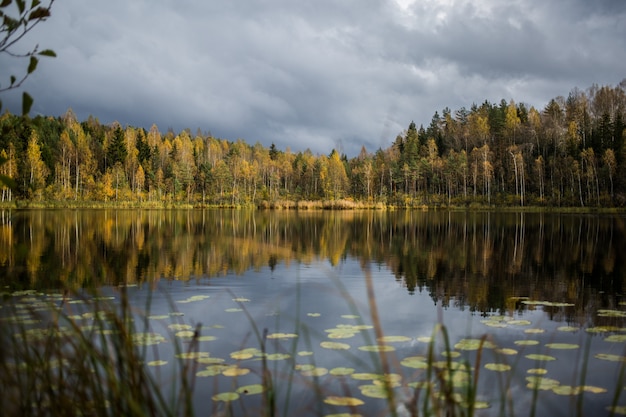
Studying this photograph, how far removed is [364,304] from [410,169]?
8723 centimetres

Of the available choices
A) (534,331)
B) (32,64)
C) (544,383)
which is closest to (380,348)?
(32,64)

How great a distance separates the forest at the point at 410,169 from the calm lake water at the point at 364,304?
148ft

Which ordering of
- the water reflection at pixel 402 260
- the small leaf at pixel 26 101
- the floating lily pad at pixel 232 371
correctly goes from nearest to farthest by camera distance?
the small leaf at pixel 26 101, the floating lily pad at pixel 232 371, the water reflection at pixel 402 260

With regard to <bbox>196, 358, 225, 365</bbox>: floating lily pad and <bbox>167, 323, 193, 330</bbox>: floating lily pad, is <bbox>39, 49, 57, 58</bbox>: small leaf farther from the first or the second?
<bbox>167, 323, 193, 330</bbox>: floating lily pad

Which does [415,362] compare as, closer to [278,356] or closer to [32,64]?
[278,356]

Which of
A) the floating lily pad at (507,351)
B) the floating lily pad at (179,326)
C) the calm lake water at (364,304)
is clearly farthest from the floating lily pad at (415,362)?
the floating lily pad at (179,326)

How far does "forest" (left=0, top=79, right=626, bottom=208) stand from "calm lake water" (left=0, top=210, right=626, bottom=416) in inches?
1770

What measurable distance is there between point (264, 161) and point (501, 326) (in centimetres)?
11466

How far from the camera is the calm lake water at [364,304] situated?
5.53m

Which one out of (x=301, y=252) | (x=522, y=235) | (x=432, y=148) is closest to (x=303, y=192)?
(x=432, y=148)

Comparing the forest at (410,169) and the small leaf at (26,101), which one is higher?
the forest at (410,169)

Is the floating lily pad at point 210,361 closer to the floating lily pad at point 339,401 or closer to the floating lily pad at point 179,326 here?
the floating lily pad at point 179,326

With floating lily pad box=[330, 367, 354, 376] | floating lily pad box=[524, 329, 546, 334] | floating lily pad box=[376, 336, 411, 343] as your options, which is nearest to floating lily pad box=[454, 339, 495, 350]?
floating lily pad box=[376, 336, 411, 343]

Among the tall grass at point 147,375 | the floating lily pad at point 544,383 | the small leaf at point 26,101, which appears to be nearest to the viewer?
the tall grass at point 147,375
